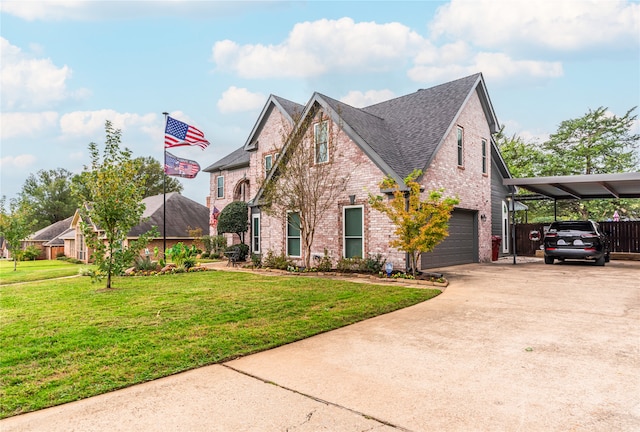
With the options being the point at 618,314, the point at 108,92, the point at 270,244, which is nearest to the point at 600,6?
the point at 618,314

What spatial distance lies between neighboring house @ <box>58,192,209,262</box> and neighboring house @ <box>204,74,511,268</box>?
12691mm

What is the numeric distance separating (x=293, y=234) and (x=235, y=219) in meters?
5.54

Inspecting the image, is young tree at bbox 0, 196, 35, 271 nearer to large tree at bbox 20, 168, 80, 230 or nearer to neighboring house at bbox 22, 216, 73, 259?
neighboring house at bbox 22, 216, 73, 259

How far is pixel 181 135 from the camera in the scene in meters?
19.5

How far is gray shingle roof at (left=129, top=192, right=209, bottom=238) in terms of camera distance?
29.6 metres

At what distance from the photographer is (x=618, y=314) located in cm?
635

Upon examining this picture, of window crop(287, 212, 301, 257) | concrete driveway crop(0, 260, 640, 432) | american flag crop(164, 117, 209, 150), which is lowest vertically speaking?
concrete driveway crop(0, 260, 640, 432)

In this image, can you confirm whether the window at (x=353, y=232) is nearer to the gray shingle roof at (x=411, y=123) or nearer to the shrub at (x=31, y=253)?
the gray shingle roof at (x=411, y=123)

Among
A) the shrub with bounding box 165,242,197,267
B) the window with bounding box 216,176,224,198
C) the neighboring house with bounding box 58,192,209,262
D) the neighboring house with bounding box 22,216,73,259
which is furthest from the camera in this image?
the neighboring house with bounding box 22,216,73,259

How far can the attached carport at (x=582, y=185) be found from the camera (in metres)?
13.9

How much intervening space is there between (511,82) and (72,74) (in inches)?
904

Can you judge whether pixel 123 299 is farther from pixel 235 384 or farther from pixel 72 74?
pixel 72 74

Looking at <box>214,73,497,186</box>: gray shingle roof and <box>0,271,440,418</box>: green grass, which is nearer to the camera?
<box>0,271,440,418</box>: green grass

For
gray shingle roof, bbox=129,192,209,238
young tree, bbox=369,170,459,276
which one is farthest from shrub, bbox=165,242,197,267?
gray shingle roof, bbox=129,192,209,238
